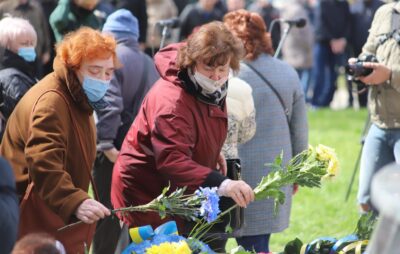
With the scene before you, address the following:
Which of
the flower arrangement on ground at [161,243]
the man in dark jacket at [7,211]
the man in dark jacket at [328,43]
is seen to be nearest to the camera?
the man in dark jacket at [7,211]

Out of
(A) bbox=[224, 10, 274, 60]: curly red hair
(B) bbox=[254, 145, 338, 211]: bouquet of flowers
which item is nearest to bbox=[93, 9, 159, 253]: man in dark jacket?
(A) bbox=[224, 10, 274, 60]: curly red hair

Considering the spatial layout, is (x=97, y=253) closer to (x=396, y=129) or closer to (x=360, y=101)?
(x=396, y=129)

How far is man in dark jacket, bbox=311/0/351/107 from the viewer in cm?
1524

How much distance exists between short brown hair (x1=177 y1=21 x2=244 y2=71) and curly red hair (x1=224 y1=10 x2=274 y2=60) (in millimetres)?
1085

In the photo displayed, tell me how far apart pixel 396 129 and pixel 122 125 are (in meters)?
1.83

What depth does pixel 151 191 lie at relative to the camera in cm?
463

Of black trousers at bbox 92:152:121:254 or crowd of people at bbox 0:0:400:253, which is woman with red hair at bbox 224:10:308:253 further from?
black trousers at bbox 92:152:121:254

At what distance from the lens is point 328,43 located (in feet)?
51.3

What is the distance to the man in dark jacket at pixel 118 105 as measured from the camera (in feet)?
19.6

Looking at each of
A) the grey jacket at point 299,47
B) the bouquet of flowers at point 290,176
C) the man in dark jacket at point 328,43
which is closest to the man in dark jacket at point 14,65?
the bouquet of flowers at point 290,176

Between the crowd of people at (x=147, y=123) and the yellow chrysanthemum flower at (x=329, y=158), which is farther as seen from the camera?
the yellow chrysanthemum flower at (x=329, y=158)

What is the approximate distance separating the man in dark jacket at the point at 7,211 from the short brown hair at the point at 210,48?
1.56m

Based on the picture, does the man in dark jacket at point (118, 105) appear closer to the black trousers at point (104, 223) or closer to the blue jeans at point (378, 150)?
the black trousers at point (104, 223)

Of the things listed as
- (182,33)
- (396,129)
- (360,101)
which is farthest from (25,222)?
(360,101)
